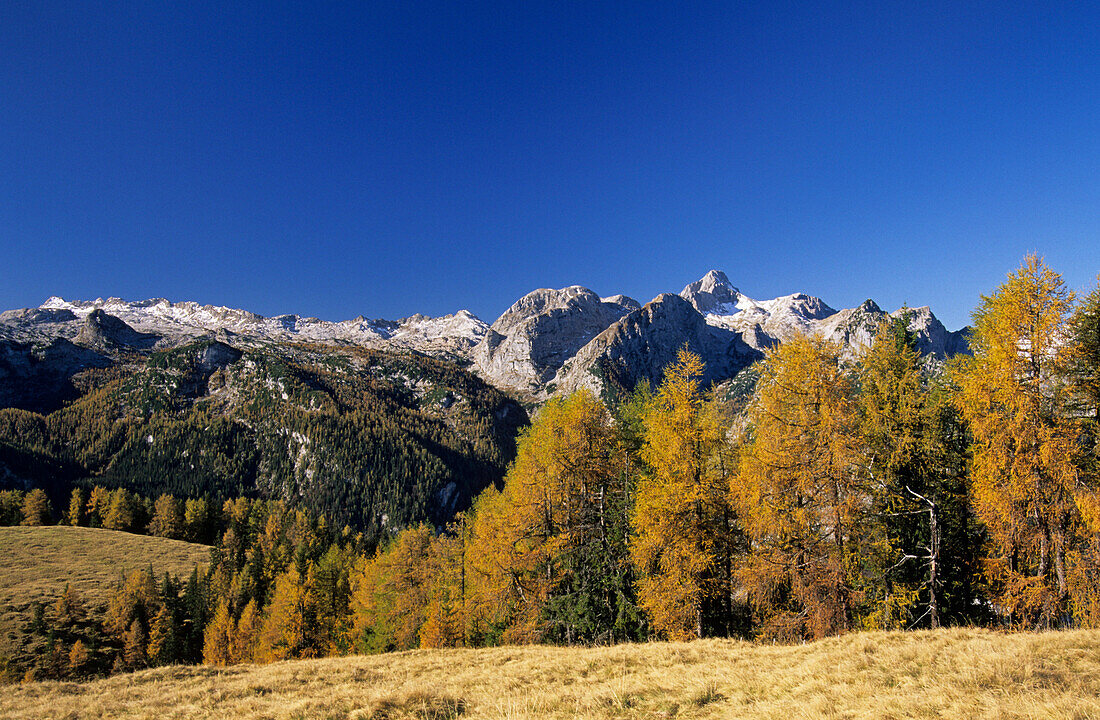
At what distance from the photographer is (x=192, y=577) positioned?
7144cm

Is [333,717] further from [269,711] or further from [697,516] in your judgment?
[697,516]

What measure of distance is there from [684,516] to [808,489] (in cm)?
464

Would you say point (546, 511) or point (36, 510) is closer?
point (546, 511)

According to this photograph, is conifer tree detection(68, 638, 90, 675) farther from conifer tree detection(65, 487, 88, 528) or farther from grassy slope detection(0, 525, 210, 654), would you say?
conifer tree detection(65, 487, 88, 528)

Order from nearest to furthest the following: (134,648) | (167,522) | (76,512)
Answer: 1. (134,648)
2. (167,522)
3. (76,512)

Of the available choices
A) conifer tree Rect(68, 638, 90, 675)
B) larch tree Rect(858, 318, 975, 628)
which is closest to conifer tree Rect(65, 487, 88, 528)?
conifer tree Rect(68, 638, 90, 675)

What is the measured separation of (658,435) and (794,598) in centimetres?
747

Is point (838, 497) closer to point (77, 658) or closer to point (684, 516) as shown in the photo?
point (684, 516)

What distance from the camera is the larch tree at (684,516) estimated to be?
59.0 ft

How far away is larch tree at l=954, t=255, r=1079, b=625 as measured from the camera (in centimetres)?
1490

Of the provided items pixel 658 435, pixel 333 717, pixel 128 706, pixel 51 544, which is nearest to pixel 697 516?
pixel 658 435

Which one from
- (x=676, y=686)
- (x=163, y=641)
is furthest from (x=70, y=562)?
(x=676, y=686)

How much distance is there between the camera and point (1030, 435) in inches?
594

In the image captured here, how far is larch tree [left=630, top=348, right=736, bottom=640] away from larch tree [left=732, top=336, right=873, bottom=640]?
177 cm
